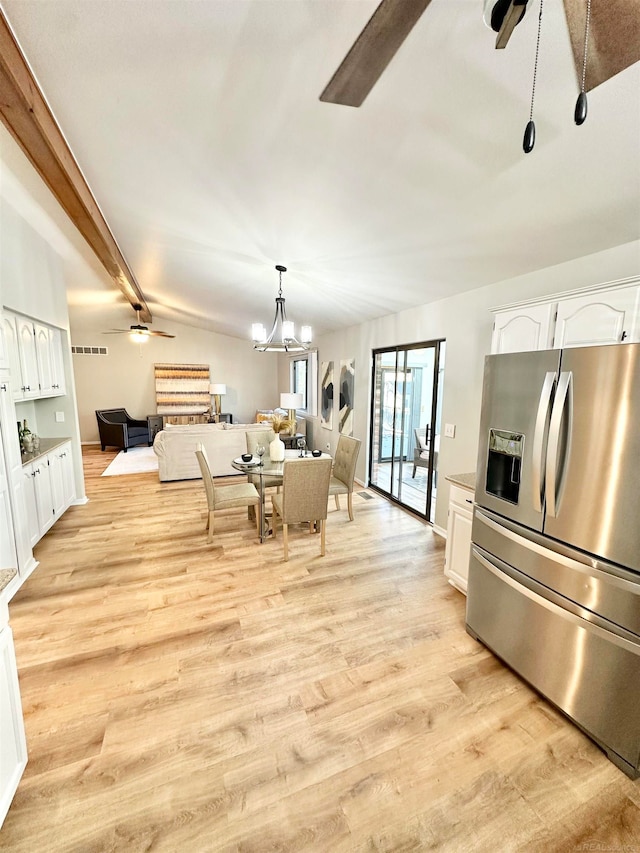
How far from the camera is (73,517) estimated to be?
4129mm

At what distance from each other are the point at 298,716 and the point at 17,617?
2.14 meters

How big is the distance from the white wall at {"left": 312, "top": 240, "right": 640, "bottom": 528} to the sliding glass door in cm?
19

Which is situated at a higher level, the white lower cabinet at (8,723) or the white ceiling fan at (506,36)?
the white ceiling fan at (506,36)

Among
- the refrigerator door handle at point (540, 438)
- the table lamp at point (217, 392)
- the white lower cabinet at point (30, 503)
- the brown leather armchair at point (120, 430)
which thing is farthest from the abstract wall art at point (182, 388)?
the refrigerator door handle at point (540, 438)

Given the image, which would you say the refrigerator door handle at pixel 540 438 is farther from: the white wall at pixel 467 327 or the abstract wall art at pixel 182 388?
the abstract wall art at pixel 182 388

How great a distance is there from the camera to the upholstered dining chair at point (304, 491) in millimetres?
3037

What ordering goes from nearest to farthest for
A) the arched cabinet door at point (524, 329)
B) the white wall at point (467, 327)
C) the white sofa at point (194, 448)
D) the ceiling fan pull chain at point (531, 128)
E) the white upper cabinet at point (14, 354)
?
the ceiling fan pull chain at point (531, 128) < the arched cabinet door at point (524, 329) < the white wall at point (467, 327) < the white upper cabinet at point (14, 354) < the white sofa at point (194, 448)

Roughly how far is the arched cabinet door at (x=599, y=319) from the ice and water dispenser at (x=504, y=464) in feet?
2.20

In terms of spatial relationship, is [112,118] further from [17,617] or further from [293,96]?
[17,617]

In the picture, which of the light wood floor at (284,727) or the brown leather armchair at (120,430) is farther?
the brown leather armchair at (120,430)

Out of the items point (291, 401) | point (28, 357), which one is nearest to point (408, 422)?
point (291, 401)

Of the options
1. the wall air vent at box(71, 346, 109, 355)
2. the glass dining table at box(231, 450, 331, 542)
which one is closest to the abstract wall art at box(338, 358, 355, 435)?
the glass dining table at box(231, 450, 331, 542)

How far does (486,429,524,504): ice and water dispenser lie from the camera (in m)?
1.88

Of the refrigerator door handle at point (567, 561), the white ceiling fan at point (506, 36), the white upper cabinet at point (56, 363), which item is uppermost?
the white ceiling fan at point (506, 36)
